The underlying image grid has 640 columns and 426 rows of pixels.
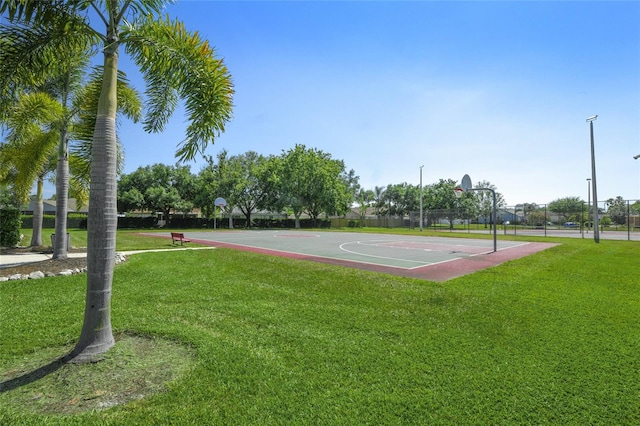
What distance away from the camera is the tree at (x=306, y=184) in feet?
154

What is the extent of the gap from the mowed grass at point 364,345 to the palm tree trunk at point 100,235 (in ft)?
2.37

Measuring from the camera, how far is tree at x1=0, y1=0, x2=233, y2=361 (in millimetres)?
3873

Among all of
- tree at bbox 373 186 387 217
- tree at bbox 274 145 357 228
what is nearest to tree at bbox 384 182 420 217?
tree at bbox 373 186 387 217

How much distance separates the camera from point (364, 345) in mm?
4355

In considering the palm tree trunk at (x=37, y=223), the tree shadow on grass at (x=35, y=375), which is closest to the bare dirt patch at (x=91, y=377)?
the tree shadow on grass at (x=35, y=375)

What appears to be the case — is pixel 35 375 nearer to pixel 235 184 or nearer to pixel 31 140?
pixel 31 140

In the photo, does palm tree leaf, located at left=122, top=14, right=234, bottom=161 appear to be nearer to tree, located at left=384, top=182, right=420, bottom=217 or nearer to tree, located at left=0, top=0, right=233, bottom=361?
tree, located at left=0, top=0, right=233, bottom=361

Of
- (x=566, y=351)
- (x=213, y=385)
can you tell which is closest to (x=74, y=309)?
(x=213, y=385)

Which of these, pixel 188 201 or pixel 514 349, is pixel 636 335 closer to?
pixel 514 349

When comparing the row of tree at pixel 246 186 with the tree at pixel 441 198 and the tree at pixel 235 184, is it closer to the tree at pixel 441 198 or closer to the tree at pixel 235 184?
the tree at pixel 235 184

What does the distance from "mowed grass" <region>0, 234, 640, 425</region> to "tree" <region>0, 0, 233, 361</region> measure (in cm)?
109

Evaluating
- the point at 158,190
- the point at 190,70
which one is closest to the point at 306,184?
the point at 158,190

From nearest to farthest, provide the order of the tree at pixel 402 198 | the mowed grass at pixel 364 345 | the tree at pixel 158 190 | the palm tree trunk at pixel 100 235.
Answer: the mowed grass at pixel 364 345
the palm tree trunk at pixel 100 235
the tree at pixel 158 190
the tree at pixel 402 198

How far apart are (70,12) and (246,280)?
5.99 meters
